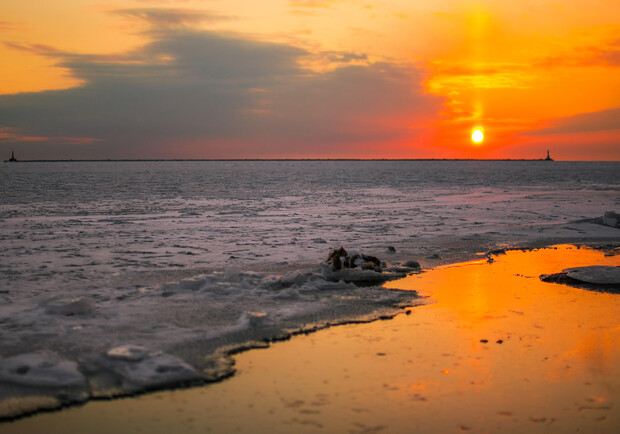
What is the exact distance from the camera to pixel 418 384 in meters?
4.76

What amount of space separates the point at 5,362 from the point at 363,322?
158 inches

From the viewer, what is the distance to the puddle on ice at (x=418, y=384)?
13.4 ft

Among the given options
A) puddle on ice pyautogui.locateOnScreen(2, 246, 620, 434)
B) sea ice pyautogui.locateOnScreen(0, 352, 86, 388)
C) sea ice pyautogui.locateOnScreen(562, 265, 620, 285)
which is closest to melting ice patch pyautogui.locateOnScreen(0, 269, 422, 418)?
sea ice pyautogui.locateOnScreen(0, 352, 86, 388)

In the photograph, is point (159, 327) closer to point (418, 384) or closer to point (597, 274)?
point (418, 384)


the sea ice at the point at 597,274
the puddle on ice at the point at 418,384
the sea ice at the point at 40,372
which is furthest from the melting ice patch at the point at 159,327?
the sea ice at the point at 597,274

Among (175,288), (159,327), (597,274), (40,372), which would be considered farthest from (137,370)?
(597,274)

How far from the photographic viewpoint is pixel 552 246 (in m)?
13.6

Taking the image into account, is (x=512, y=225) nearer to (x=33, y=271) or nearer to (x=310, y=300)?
(x=310, y=300)

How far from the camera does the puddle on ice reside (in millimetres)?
4074

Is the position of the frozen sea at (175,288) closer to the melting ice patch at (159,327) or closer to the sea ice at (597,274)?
the melting ice patch at (159,327)

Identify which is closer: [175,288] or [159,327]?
[159,327]

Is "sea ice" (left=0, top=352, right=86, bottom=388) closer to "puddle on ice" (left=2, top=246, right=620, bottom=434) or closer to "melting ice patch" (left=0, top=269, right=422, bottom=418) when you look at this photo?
"melting ice patch" (left=0, top=269, right=422, bottom=418)

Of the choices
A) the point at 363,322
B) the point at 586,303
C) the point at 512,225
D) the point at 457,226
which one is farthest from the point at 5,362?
the point at 512,225

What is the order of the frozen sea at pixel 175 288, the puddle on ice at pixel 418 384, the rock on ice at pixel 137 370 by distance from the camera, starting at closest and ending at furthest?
1. the puddle on ice at pixel 418 384
2. the rock on ice at pixel 137 370
3. the frozen sea at pixel 175 288
